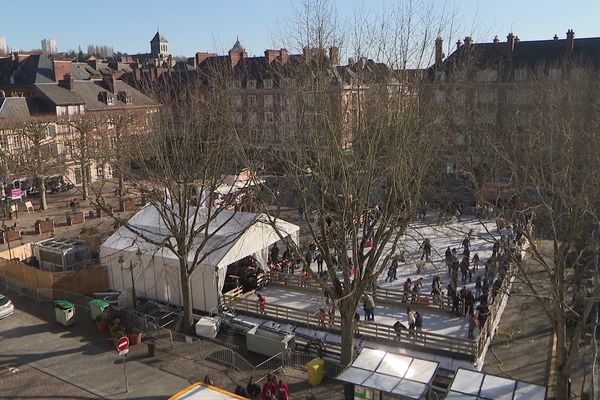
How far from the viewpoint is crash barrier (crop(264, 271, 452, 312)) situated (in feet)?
61.0

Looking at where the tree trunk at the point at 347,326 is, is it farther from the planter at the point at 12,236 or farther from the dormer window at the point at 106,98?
the dormer window at the point at 106,98

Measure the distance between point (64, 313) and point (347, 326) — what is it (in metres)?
9.52

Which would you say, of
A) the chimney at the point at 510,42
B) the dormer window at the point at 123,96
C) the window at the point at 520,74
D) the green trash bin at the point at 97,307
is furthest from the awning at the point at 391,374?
the dormer window at the point at 123,96

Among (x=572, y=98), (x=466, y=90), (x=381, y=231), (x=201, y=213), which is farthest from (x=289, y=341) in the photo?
(x=466, y=90)

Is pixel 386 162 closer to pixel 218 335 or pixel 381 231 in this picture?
pixel 381 231

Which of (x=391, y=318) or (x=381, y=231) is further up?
(x=381, y=231)

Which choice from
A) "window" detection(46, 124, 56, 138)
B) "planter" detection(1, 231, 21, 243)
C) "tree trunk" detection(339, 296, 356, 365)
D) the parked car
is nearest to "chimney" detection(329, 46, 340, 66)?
"tree trunk" detection(339, 296, 356, 365)

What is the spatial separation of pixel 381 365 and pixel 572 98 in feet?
71.6

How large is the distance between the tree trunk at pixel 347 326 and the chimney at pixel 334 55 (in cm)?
589

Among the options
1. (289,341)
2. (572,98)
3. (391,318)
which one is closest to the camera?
(289,341)

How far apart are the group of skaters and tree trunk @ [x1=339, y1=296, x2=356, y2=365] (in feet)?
6.59

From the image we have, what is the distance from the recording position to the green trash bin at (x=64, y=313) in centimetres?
1758

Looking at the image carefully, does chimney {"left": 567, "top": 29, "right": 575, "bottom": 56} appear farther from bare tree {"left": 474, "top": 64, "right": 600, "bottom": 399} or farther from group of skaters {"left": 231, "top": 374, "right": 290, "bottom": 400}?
group of skaters {"left": 231, "top": 374, "right": 290, "bottom": 400}

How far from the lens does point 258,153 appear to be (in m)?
16.8
